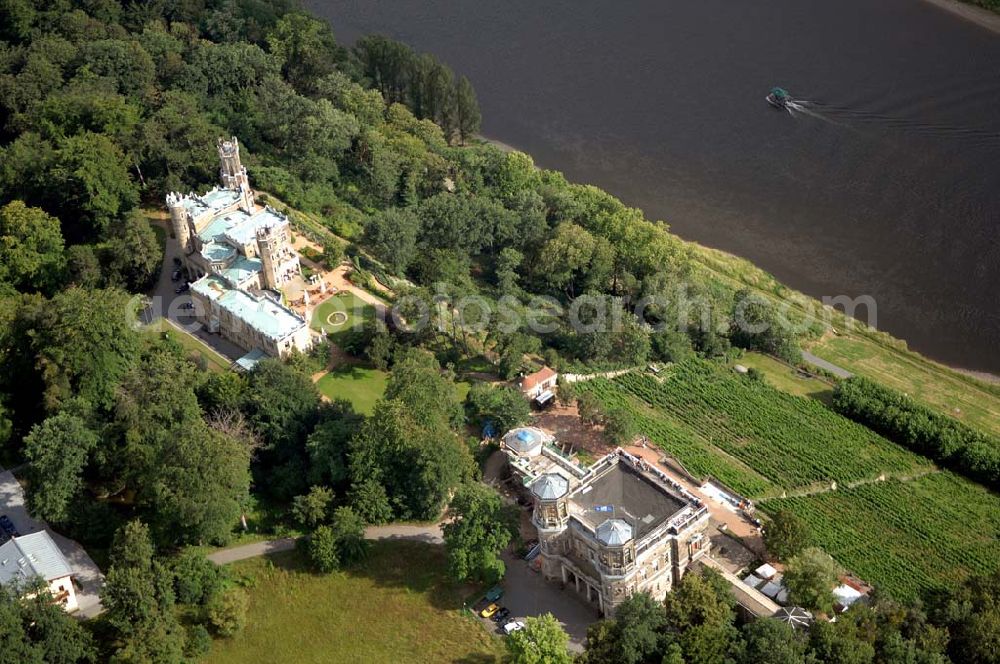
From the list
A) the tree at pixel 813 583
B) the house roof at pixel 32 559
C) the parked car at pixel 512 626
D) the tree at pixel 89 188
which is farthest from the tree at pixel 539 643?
the tree at pixel 89 188

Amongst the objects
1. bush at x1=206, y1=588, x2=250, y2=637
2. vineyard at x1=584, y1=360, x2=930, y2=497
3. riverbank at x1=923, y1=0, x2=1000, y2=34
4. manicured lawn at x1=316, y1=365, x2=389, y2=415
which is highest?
riverbank at x1=923, y1=0, x2=1000, y2=34

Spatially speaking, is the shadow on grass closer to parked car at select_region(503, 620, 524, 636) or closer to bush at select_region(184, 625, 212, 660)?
parked car at select_region(503, 620, 524, 636)

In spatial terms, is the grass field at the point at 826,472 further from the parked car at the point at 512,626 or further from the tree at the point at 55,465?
the tree at the point at 55,465

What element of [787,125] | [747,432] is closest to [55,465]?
[747,432]

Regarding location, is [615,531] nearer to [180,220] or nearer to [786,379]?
[786,379]

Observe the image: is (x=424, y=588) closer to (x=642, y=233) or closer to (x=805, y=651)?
(x=805, y=651)

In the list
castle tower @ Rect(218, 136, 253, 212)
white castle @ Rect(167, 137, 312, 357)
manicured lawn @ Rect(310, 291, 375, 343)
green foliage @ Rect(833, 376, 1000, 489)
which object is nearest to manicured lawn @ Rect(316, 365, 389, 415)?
white castle @ Rect(167, 137, 312, 357)
